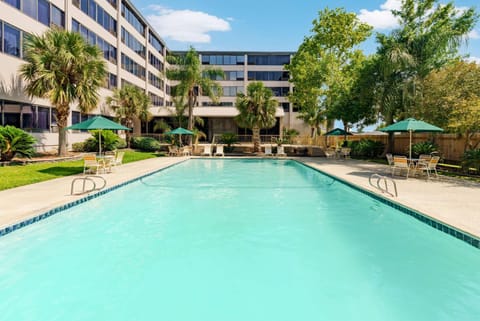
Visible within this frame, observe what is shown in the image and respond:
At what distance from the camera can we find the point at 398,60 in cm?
2184

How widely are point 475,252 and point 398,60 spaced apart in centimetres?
1871

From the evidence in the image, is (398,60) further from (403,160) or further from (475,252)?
(475,252)

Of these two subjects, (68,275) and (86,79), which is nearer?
(68,275)

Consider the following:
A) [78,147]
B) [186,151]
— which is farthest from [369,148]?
[78,147]

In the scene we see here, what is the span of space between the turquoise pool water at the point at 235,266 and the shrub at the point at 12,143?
8.98 m

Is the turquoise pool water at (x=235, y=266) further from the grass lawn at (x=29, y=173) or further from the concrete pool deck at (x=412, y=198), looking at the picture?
the grass lawn at (x=29, y=173)

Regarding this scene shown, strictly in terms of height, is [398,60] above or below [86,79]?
above

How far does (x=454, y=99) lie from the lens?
16.9 metres

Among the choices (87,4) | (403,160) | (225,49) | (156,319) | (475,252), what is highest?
(225,49)

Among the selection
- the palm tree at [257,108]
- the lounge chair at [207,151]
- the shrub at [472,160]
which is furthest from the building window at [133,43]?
the shrub at [472,160]

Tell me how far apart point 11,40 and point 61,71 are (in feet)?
10.0

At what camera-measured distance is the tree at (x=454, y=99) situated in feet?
51.2

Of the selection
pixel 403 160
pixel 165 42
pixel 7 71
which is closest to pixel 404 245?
pixel 403 160

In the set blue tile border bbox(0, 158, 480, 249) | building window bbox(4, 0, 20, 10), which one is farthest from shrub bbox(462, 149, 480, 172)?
building window bbox(4, 0, 20, 10)
